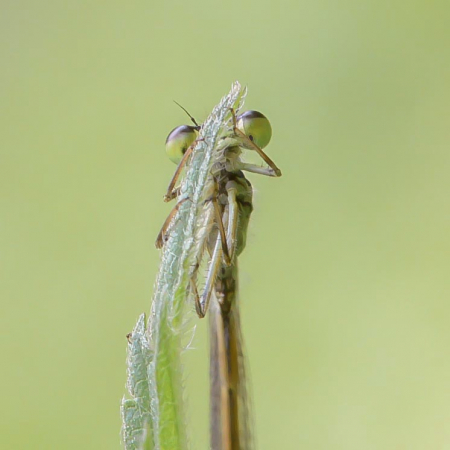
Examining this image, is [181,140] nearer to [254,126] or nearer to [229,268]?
[254,126]

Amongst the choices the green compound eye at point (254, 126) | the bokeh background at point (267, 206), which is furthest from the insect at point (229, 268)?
the bokeh background at point (267, 206)

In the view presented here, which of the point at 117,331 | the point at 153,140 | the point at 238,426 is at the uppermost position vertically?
the point at 153,140

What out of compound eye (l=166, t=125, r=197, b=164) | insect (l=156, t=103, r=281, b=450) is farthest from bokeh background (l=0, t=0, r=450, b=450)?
compound eye (l=166, t=125, r=197, b=164)

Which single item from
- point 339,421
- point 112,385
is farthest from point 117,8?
point 339,421

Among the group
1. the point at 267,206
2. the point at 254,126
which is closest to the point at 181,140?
the point at 254,126

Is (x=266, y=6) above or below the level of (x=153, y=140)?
above

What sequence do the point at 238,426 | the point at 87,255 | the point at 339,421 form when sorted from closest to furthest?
the point at 238,426 < the point at 339,421 < the point at 87,255

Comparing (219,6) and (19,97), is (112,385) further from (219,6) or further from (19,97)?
(219,6)
